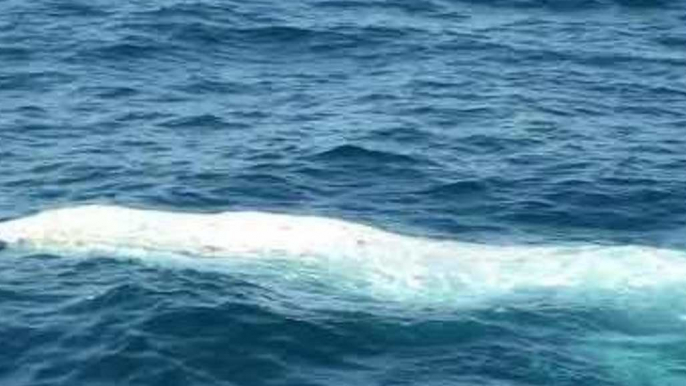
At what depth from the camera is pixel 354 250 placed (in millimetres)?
27688

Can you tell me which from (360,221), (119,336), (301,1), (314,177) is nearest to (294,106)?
(314,177)

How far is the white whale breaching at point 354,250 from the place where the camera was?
26.9 m

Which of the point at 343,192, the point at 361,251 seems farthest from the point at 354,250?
the point at 343,192

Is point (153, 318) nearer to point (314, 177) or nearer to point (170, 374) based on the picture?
point (170, 374)

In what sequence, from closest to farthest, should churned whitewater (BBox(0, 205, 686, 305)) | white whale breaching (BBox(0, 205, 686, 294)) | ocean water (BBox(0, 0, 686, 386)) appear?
ocean water (BBox(0, 0, 686, 386))
churned whitewater (BBox(0, 205, 686, 305))
white whale breaching (BBox(0, 205, 686, 294))

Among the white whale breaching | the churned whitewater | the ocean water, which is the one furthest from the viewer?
the white whale breaching

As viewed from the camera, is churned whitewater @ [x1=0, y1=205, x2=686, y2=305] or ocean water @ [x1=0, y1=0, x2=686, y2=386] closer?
ocean water @ [x1=0, y1=0, x2=686, y2=386]

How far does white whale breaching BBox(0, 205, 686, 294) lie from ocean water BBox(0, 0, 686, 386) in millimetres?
56

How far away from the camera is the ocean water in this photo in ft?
78.4

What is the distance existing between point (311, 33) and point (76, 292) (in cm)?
1870

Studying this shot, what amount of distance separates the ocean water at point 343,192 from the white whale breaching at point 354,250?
6 cm

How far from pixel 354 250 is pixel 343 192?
435cm

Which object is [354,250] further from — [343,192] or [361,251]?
[343,192]

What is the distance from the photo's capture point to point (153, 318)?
958 inches
